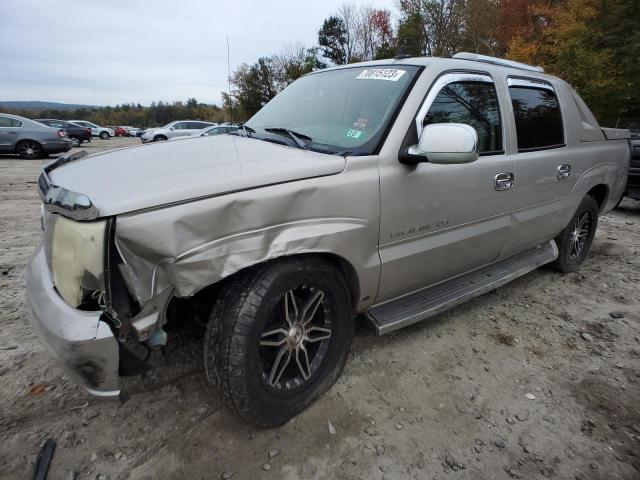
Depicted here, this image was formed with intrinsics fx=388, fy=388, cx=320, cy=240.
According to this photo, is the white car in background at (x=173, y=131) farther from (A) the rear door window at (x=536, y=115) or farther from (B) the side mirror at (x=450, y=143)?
(B) the side mirror at (x=450, y=143)

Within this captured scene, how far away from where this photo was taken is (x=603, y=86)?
16328 millimetres

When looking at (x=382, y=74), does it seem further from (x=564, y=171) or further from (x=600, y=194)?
(x=600, y=194)

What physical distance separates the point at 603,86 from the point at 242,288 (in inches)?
796

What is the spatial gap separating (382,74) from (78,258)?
6.46 feet

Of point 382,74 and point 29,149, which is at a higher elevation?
point 382,74

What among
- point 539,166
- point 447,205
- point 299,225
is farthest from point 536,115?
point 299,225

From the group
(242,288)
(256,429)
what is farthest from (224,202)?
(256,429)

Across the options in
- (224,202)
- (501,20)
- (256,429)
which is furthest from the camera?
(501,20)

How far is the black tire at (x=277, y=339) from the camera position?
1.70m

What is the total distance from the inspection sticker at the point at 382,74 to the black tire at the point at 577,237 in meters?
2.40

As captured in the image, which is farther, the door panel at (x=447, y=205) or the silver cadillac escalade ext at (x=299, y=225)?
the door panel at (x=447, y=205)

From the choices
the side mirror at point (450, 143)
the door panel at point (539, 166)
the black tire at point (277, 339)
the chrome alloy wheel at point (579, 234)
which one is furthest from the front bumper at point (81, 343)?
the chrome alloy wheel at point (579, 234)

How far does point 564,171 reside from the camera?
3.26 metres

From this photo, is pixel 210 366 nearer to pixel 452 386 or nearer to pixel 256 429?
pixel 256 429
